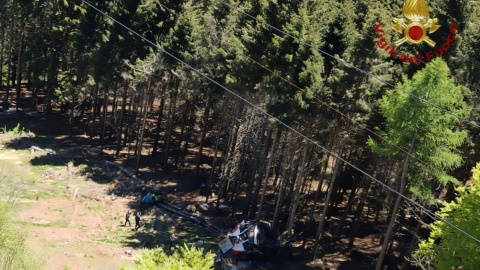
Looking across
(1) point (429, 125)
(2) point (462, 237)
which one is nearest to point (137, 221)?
(1) point (429, 125)

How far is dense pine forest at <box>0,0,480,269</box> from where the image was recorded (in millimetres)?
17594

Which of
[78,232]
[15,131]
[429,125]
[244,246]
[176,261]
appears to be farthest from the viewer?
[15,131]

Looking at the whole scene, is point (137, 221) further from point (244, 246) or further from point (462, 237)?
point (462, 237)

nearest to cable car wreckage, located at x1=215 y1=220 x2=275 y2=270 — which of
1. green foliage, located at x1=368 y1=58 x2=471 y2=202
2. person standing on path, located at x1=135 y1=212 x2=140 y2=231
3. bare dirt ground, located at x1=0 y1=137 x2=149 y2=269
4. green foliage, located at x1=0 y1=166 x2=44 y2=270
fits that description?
bare dirt ground, located at x1=0 y1=137 x2=149 y2=269

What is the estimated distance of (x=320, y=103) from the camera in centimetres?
2248

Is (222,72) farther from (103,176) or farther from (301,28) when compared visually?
(103,176)

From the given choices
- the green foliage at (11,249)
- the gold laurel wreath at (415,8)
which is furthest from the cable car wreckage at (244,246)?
the gold laurel wreath at (415,8)

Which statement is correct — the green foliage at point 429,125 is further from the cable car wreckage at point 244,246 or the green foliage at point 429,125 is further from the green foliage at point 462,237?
the cable car wreckage at point 244,246

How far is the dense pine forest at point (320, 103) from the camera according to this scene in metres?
17.6

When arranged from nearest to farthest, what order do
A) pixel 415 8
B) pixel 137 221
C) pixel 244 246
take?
pixel 415 8, pixel 244 246, pixel 137 221

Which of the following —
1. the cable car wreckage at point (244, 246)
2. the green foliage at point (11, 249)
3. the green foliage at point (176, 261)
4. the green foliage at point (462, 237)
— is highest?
the green foliage at point (462, 237)

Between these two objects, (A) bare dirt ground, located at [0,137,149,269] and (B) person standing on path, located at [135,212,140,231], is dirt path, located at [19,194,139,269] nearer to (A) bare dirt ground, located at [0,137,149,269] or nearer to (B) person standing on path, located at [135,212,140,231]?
(A) bare dirt ground, located at [0,137,149,269]

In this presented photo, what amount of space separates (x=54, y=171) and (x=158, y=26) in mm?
14059

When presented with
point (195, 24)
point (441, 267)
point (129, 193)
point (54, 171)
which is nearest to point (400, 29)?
point (441, 267)
